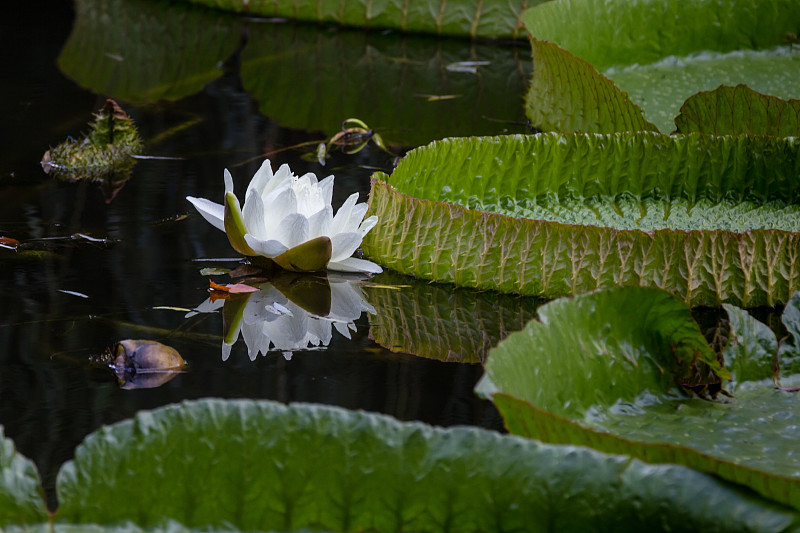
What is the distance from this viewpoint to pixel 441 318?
1.52m

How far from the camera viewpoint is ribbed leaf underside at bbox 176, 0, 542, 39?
387 centimetres

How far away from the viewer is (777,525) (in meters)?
0.72

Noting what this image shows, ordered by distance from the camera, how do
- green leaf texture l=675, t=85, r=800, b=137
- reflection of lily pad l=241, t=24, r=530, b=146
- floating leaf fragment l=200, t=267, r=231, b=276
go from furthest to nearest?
reflection of lily pad l=241, t=24, r=530, b=146 → green leaf texture l=675, t=85, r=800, b=137 → floating leaf fragment l=200, t=267, r=231, b=276

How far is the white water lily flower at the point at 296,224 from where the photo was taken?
1576 mm

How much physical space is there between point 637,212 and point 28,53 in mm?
2479

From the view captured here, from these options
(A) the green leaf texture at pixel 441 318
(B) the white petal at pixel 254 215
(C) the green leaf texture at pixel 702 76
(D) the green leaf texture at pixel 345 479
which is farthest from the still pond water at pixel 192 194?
(C) the green leaf texture at pixel 702 76

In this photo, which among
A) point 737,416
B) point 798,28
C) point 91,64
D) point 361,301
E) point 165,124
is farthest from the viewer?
point 91,64

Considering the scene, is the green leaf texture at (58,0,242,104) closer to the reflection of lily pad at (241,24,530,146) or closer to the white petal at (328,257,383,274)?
the reflection of lily pad at (241,24,530,146)

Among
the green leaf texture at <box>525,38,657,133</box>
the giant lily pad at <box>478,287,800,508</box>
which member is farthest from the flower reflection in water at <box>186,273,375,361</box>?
the green leaf texture at <box>525,38,657,133</box>

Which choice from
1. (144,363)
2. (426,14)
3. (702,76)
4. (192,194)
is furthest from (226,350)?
(426,14)

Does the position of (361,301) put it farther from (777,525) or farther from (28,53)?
(28,53)

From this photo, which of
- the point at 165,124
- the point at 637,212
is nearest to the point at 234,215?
the point at 637,212

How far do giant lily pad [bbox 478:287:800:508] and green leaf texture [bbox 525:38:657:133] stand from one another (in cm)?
94

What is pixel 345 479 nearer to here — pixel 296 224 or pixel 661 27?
pixel 296 224
